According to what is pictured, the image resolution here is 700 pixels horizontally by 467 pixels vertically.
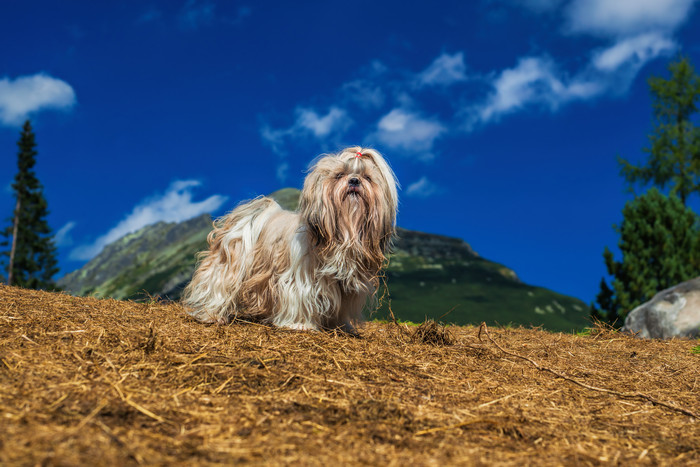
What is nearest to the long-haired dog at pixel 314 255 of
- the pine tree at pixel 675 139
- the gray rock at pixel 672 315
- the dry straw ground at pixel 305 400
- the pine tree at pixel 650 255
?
the dry straw ground at pixel 305 400

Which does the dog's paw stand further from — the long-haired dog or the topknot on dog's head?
the topknot on dog's head

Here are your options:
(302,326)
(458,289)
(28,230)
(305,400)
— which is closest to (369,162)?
(302,326)

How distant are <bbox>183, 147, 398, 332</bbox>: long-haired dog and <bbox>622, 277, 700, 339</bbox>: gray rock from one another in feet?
20.6

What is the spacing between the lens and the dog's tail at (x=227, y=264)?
6.33m

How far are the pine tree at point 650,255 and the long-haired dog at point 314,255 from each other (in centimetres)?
1232

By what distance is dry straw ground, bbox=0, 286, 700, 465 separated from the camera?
2.61m

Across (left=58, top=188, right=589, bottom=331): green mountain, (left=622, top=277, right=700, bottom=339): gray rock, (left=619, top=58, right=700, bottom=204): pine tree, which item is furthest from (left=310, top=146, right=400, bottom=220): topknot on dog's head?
(left=619, top=58, right=700, bottom=204): pine tree

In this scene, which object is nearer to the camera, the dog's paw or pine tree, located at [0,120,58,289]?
the dog's paw

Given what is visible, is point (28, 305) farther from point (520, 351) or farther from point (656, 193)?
point (656, 193)

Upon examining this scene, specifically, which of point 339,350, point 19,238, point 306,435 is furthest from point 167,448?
point 19,238

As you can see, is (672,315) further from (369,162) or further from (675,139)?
(675,139)

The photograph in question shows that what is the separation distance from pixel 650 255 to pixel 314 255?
541 inches

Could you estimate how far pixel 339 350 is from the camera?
15.4 ft

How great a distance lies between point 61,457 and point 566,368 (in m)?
4.58
